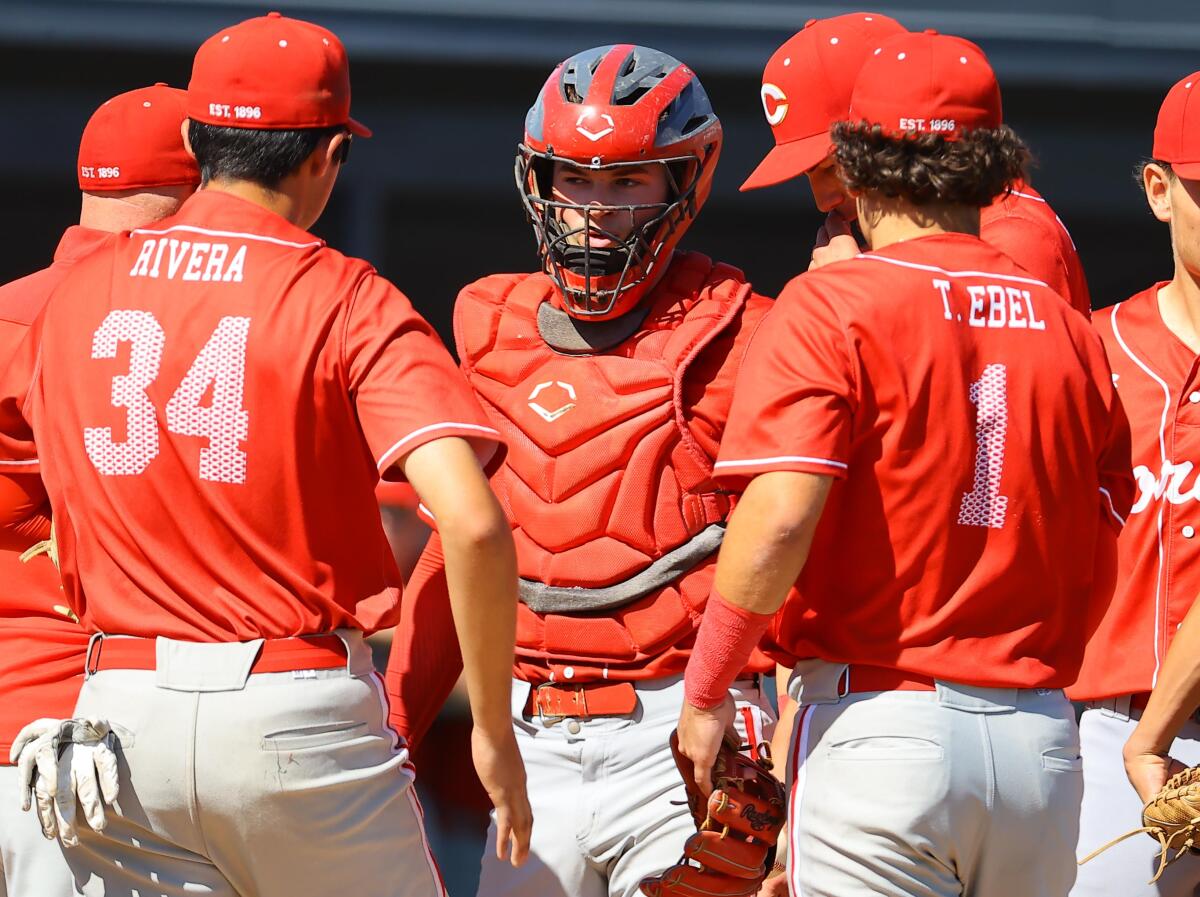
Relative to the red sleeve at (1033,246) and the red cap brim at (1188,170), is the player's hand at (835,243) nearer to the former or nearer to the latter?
the red sleeve at (1033,246)

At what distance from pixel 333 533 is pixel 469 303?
832 millimetres

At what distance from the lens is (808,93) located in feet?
11.2

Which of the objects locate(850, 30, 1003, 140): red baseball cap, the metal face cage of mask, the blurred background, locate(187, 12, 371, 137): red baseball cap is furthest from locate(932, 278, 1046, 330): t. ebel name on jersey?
the blurred background

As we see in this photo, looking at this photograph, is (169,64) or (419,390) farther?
(169,64)

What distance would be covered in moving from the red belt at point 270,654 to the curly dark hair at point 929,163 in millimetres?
1081

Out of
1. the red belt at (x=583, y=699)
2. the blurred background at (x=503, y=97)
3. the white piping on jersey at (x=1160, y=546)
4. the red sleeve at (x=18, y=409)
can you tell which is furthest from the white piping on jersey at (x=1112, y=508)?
the blurred background at (x=503, y=97)

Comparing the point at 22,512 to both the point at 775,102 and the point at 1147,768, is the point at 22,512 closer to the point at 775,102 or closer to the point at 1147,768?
the point at 775,102

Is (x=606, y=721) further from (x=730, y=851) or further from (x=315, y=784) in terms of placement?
(x=315, y=784)

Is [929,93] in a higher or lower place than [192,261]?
higher

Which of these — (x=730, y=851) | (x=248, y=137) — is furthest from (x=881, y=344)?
(x=248, y=137)

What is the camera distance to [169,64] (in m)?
6.53

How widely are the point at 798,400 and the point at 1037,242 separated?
0.93 m

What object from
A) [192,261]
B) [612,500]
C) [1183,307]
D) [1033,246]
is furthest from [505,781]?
[1183,307]

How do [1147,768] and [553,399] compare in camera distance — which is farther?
[553,399]
